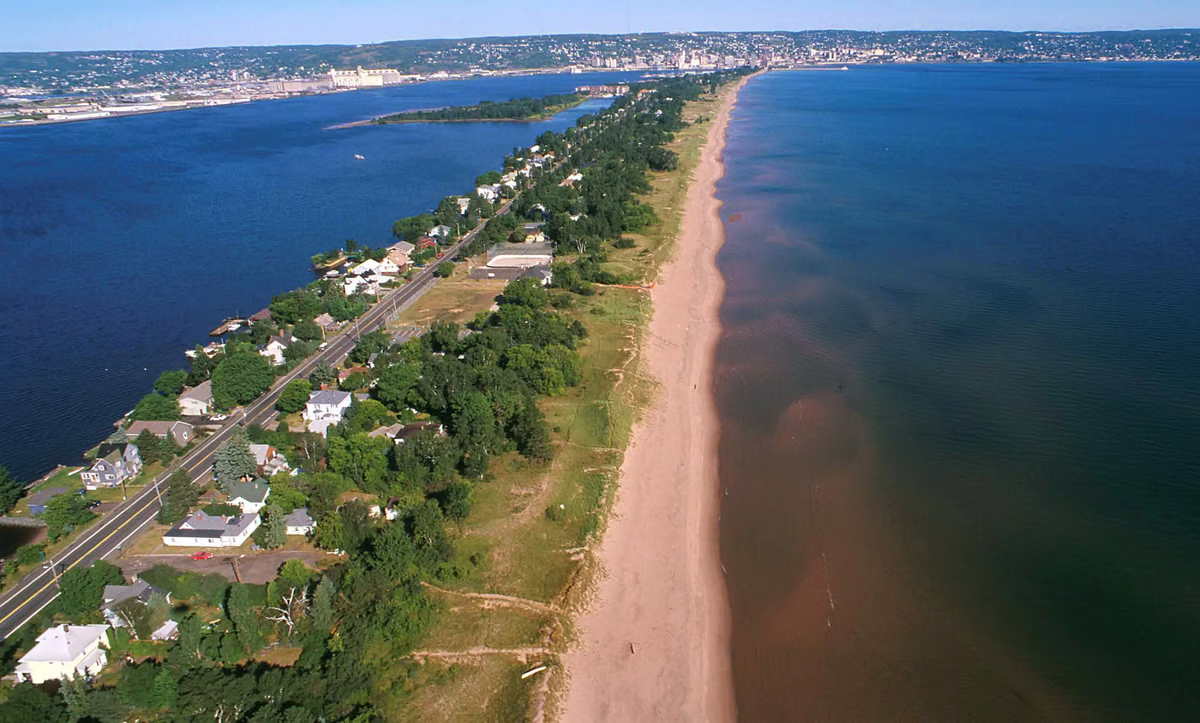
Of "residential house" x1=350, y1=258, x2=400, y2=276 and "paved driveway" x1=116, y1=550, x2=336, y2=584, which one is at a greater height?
"residential house" x1=350, y1=258, x2=400, y2=276

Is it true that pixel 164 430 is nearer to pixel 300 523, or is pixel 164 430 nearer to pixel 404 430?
pixel 300 523

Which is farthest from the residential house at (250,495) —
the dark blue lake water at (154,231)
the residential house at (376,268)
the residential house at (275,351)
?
the residential house at (376,268)

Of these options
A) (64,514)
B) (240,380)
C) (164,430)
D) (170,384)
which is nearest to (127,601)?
(64,514)

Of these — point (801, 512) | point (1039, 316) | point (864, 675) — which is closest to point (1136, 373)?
point (1039, 316)

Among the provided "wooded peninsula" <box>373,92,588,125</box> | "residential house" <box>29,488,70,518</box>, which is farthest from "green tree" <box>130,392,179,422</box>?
"wooded peninsula" <box>373,92,588,125</box>

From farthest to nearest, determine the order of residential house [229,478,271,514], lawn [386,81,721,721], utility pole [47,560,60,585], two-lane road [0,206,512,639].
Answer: residential house [229,478,271,514] < utility pole [47,560,60,585] < two-lane road [0,206,512,639] < lawn [386,81,721,721]

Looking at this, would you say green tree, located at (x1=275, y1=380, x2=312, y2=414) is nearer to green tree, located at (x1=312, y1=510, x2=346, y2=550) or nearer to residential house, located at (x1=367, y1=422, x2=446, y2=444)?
residential house, located at (x1=367, y1=422, x2=446, y2=444)
